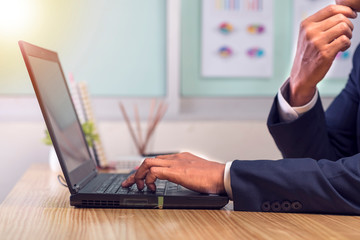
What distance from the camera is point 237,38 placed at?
2.35 m

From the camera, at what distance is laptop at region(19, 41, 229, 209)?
96 cm

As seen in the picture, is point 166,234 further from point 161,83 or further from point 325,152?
point 161,83

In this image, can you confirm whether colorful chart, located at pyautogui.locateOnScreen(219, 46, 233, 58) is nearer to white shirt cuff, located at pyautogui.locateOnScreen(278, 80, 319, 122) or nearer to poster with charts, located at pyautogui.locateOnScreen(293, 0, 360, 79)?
poster with charts, located at pyautogui.locateOnScreen(293, 0, 360, 79)

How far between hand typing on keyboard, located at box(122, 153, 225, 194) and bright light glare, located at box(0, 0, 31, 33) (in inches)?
56.7

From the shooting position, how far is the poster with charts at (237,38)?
91.1 inches

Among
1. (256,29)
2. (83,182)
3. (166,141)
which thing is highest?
(256,29)

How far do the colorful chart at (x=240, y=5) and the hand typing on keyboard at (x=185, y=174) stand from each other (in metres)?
1.45

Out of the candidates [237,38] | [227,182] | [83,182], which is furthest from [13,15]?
[227,182]

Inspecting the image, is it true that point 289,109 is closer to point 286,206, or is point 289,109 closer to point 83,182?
point 286,206

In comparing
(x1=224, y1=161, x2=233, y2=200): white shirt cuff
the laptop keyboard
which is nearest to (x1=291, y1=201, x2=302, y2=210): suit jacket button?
(x1=224, y1=161, x2=233, y2=200): white shirt cuff

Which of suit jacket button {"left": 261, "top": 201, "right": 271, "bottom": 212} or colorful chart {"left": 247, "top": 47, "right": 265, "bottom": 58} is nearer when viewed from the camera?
suit jacket button {"left": 261, "top": 201, "right": 271, "bottom": 212}

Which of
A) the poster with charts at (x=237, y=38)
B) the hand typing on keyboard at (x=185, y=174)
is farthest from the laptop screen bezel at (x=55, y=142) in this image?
the poster with charts at (x=237, y=38)

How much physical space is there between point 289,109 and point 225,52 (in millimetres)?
1099

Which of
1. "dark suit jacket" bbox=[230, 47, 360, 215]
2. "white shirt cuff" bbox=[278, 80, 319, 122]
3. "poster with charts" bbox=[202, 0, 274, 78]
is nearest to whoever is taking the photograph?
"dark suit jacket" bbox=[230, 47, 360, 215]
